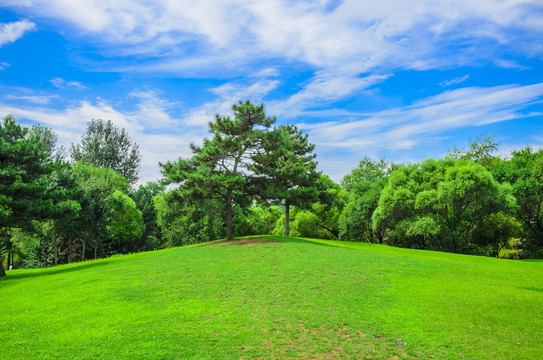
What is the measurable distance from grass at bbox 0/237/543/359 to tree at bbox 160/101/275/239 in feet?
45.4

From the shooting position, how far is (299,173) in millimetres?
36906

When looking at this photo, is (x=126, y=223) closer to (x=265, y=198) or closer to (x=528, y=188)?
(x=265, y=198)

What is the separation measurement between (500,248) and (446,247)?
332 inches

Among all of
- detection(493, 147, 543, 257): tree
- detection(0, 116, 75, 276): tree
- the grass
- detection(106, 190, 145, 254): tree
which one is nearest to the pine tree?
detection(0, 116, 75, 276): tree

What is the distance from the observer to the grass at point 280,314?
9.12 metres

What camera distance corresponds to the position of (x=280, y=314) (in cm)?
1198

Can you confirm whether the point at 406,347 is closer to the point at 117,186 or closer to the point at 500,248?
the point at 500,248

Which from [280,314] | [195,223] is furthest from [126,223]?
[280,314]

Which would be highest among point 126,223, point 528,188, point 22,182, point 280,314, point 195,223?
point 528,188

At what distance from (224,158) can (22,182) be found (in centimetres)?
1778

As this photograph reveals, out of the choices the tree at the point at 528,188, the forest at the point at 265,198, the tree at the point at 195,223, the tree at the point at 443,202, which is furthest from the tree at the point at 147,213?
the tree at the point at 528,188

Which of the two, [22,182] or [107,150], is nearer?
[22,182]

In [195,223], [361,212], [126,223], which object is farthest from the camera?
[126,223]

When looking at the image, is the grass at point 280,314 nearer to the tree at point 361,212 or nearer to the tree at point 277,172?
the tree at point 277,172
